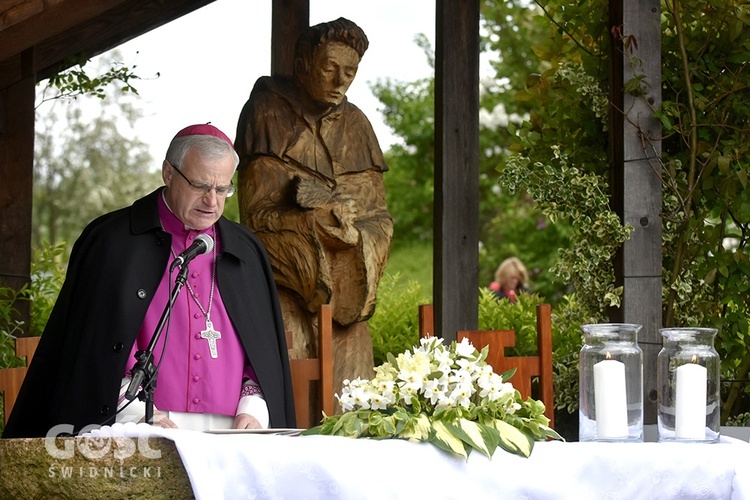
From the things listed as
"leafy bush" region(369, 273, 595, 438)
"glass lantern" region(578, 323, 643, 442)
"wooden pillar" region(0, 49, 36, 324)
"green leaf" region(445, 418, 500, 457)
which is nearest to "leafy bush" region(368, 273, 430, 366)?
"leafy bush" region(369, 273, 595, 438)

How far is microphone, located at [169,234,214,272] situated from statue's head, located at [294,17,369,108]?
1894mm

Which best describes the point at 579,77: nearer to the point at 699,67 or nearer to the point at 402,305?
the point at 699,67

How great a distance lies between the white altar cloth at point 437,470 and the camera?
2822 mm

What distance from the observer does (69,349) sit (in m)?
3.97

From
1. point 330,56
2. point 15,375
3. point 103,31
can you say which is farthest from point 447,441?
point 103,31

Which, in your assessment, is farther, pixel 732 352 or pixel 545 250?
pixel 545 250

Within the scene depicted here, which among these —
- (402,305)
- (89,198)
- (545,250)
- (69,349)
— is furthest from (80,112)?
(69,349)

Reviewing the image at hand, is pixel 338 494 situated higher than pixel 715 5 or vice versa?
pixel 715 5

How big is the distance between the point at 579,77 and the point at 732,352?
1.40m

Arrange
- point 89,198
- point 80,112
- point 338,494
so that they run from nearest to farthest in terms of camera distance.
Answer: point 338,494, point 80,112, point 89,198

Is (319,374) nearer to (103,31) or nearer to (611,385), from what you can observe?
(611,385)

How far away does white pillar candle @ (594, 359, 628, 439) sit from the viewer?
10.4 feet

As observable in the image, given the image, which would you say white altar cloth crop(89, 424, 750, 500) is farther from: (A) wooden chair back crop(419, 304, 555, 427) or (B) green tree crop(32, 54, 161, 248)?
(B) green tree crop(32, 54, 161, 248)

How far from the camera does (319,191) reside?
5094 millimetres
